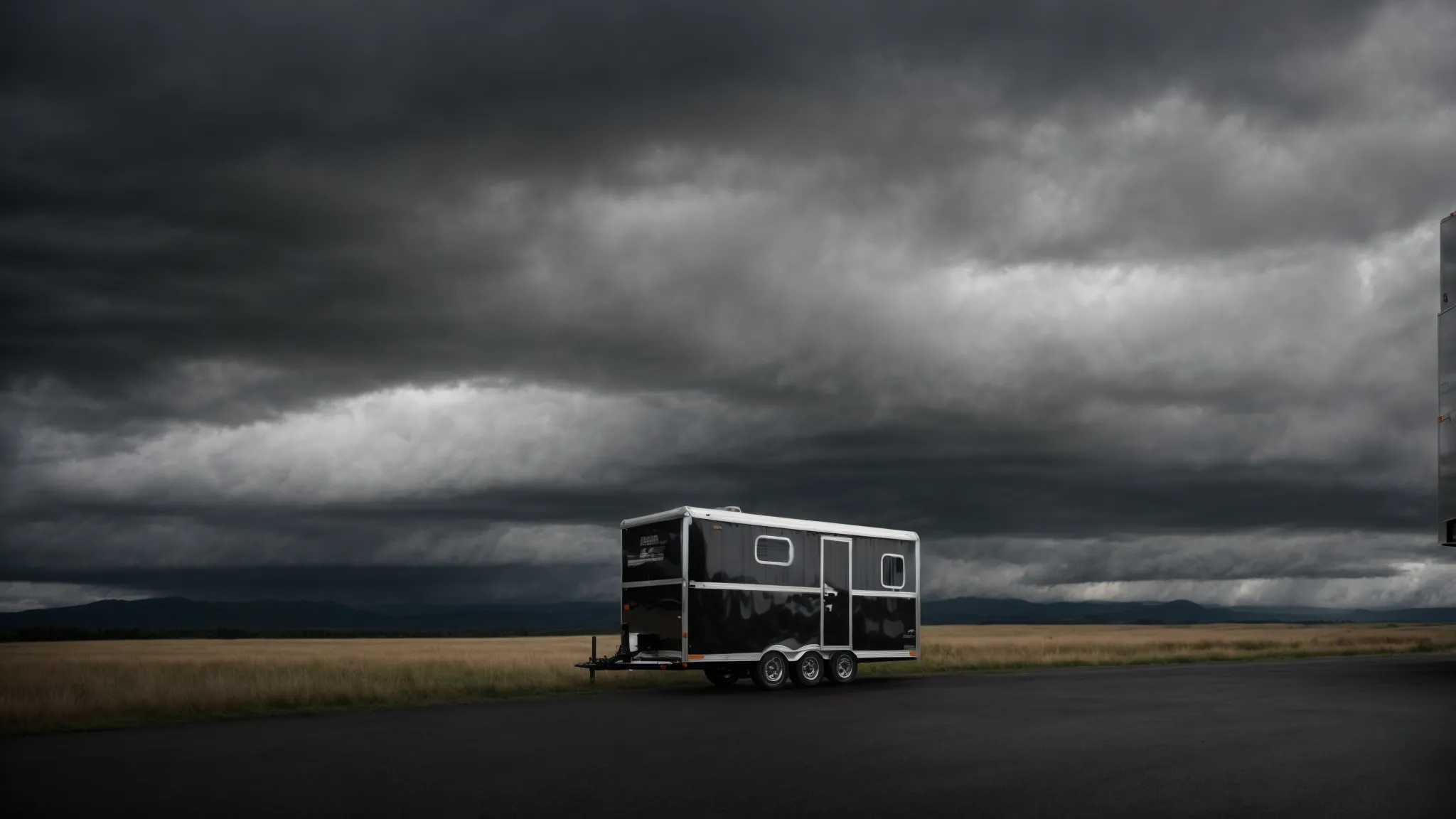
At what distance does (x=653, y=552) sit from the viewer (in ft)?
77.1

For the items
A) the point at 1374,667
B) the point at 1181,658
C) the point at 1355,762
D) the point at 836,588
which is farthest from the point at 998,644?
the point at 1355,762

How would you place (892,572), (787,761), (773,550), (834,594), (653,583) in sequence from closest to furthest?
(787,761) < (653,583) < (773,550) < (834,594) < (892,572)

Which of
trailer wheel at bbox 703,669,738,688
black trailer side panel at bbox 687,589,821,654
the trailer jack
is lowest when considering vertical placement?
trailer wheel at bbox 703,669,738,688

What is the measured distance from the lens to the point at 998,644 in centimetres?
4966

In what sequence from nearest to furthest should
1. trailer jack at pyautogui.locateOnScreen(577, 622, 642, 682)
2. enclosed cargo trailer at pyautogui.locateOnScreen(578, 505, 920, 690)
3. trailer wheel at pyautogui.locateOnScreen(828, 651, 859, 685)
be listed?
enclosed cargo trailer at pyautogui.locateOnScreen(578, 505, 920, 690) < trailer jack at pyautogui.locateOnScreen(577, 622, 642, 682) < trailer wheel at pyautogui.locateOnScreen(828, 651, 859, 685)

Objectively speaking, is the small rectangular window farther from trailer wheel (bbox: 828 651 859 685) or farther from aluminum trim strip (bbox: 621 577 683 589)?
aluminum trim strip (bbox: 621 577 683 589)

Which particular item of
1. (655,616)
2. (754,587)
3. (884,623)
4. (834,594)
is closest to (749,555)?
(754,587)

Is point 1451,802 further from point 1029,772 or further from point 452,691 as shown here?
point 452,691

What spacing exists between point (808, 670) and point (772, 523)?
336 cm

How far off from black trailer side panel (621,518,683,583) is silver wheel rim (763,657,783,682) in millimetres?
2885

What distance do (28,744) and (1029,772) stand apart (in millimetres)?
12602

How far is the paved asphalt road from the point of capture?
947 centimetres

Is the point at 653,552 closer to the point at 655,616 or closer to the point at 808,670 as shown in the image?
the point at 655,616

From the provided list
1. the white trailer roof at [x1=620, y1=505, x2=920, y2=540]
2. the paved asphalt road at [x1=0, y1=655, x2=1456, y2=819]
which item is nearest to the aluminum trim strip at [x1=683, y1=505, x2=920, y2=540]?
the white trailer roof at [x1=620, y1=505, x2=920, y2=540]
